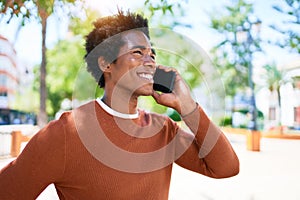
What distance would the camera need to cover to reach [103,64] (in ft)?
6.04

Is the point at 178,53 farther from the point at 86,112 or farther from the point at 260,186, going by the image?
the point at 260,186

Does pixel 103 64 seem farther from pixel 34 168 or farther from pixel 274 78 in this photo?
pixel 274 78

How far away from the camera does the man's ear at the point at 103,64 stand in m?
1.82

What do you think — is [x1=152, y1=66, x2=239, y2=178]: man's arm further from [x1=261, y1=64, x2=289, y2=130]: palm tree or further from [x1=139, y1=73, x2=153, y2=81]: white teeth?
[x1=261, y1=64, x2=289, y2=130]: palm tree

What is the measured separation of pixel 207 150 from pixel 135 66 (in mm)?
436

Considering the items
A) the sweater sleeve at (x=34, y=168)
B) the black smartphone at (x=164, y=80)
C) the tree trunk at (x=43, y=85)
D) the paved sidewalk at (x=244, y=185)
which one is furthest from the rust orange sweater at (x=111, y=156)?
the tree trunk at (x=43, y=85)

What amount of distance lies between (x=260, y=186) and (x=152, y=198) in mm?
5856

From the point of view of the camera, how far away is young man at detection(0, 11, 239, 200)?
1.37 meters

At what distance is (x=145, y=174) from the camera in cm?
154

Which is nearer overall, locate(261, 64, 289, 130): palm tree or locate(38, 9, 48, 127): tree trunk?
locate(38, 9, 48, 127): tree trunk

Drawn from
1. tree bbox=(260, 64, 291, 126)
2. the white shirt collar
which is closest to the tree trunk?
the white shirt collar

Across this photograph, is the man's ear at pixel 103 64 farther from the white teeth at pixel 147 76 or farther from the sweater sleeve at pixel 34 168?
the sweater sleeve at pixel 34 168

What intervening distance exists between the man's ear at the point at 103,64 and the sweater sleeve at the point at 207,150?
447 millimetres

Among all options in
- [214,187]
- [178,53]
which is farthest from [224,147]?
[214,187]
